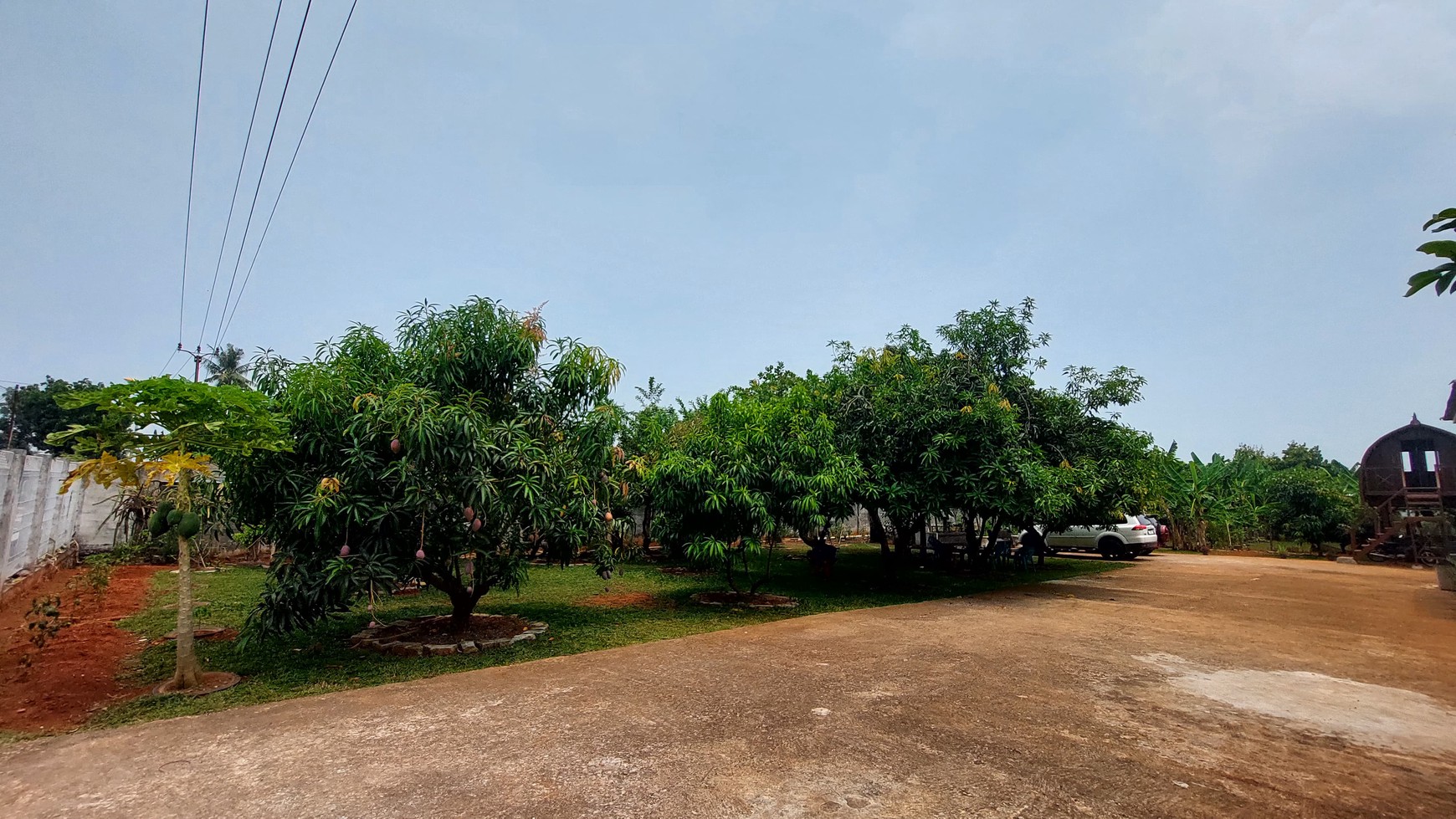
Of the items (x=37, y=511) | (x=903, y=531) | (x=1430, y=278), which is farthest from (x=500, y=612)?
(x=1430, y=278)

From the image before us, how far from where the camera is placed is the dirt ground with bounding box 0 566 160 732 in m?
4.71

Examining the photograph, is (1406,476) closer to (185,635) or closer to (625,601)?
(625,601)

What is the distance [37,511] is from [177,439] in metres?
6.93

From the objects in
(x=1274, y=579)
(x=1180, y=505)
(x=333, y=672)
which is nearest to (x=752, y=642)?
(x=333, y=672)

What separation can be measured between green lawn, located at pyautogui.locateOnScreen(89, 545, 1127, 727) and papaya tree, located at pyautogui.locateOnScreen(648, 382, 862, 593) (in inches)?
46.5

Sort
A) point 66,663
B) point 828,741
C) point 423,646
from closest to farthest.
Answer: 1. point 828,741
2. point 66,663
3. point 423,646

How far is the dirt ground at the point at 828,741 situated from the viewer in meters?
3.23

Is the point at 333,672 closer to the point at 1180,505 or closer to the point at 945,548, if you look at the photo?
the point at 945,548

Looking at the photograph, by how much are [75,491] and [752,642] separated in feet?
44.5

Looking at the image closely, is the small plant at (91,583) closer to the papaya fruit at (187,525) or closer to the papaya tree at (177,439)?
the papaya tree at (177,439)

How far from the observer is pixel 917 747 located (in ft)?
12.9

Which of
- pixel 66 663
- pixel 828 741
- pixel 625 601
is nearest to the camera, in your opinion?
pixel 828 741

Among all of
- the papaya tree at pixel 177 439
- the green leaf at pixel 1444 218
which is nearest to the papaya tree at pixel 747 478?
the papaya tree at pixel 177 439

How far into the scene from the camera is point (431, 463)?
6055mm
